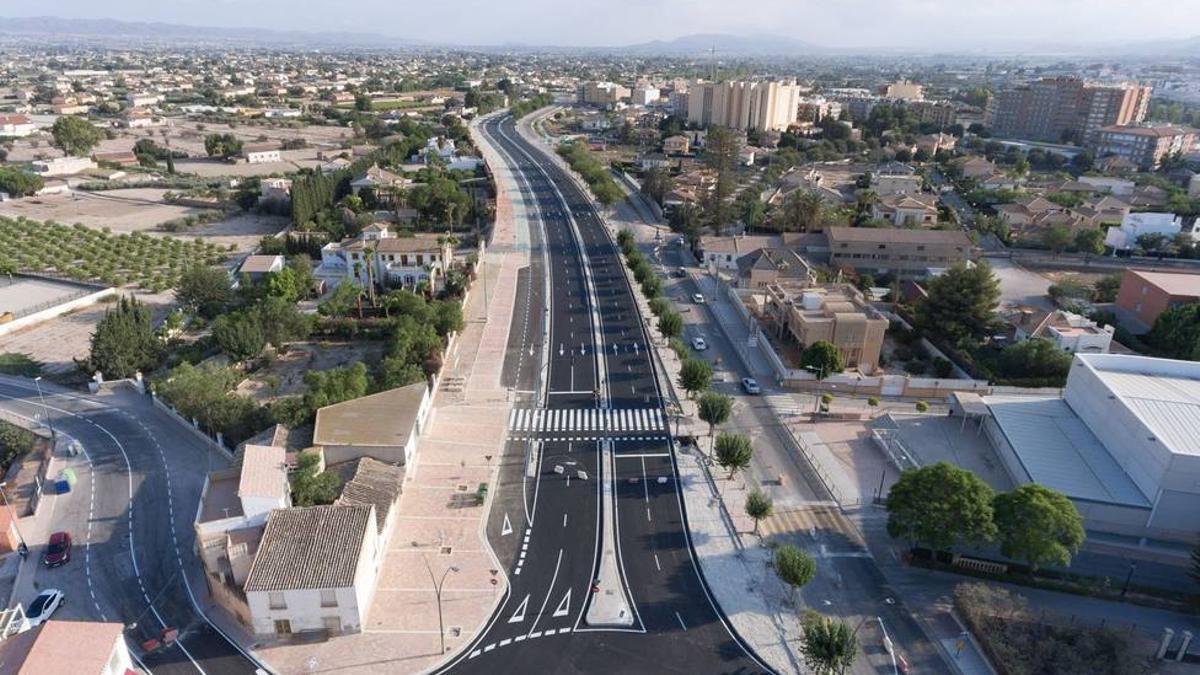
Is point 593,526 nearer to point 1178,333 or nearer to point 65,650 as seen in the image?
point 65,650

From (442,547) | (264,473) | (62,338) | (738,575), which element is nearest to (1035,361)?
(738,575)

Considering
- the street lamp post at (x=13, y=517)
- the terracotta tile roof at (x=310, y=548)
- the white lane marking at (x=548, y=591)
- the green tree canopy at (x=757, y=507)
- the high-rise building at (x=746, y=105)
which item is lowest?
the white lane marking at (x=548, y=591)

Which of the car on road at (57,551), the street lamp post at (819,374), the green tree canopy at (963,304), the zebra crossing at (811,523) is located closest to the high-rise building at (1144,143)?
the green tree canopy at (963,304)

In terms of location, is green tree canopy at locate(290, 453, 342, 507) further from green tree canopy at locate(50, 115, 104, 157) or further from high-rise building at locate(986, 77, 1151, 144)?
high-rise building at locate(986, 77, 1151, 144)

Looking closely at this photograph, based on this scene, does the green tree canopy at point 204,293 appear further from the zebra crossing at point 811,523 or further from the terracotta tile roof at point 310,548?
the zebra crossing at point 811,523

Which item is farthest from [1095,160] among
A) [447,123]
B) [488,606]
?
[488,606]

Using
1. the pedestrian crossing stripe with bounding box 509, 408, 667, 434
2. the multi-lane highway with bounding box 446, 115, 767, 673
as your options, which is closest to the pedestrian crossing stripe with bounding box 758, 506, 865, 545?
the multi-lane highway with bounding box 446, 115, 767, 673
